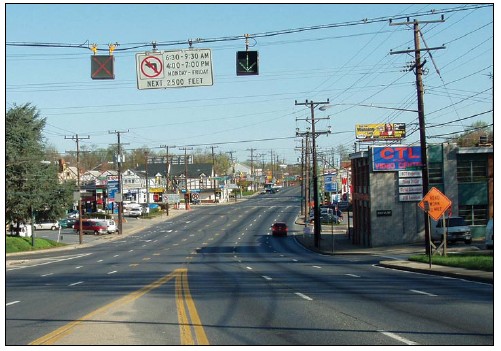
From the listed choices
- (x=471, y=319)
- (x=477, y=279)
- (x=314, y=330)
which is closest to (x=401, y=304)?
(x=471, y=319)

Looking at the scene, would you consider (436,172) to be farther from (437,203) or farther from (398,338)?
(398,338)

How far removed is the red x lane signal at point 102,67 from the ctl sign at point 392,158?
38478 millimetres

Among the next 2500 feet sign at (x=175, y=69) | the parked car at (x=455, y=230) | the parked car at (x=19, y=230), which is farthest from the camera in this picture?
the parked car at (x=19, y=230)

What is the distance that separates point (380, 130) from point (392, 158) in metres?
61.7

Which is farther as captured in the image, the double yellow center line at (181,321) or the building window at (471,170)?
the building window at (471,170)

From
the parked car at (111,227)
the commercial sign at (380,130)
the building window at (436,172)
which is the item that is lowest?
the parked car at (111,227)

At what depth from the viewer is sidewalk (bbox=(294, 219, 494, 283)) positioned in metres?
25.9

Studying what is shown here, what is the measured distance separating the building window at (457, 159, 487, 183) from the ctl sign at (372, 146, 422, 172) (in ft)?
10.7

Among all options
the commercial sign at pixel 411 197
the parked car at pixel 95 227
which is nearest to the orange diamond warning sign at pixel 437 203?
the commercial sign at pixel 411 197

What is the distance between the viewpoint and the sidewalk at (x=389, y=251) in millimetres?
25916

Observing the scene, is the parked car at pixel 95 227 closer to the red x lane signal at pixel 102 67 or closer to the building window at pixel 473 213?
the building window at pixel 473 213

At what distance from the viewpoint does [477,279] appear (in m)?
23.7

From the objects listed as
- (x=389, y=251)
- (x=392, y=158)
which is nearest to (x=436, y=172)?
(x=392, y=158)

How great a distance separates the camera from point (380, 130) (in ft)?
379
